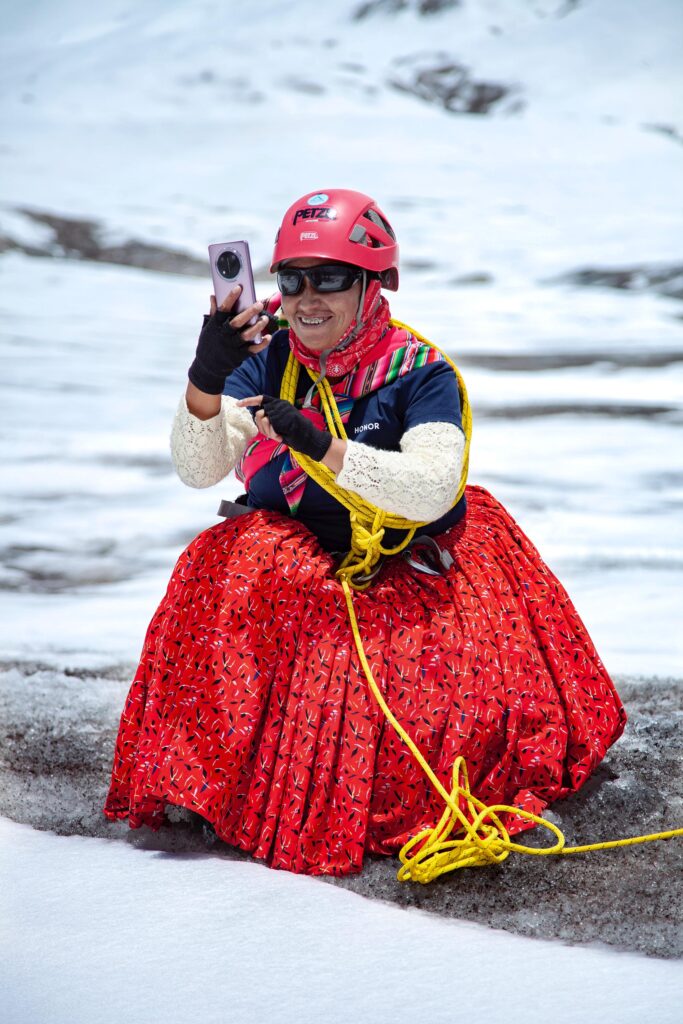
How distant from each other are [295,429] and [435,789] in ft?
1.77

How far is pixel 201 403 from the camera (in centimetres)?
169

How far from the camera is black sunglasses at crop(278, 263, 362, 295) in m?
1.64

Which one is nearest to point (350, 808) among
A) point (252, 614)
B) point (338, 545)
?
point (252, 614)

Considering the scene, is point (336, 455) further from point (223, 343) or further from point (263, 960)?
point (263, 960)

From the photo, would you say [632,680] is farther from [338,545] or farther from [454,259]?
[454,259]

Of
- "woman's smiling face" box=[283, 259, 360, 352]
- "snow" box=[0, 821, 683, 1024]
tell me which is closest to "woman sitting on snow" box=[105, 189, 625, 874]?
"woman's smiling face" box=[283, 259, 360, 352]

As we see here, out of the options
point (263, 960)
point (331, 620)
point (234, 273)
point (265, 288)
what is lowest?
point (263, 960)

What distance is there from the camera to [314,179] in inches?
316

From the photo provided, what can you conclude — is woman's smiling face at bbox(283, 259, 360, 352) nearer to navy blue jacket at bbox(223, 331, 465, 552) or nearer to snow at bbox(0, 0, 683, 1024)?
navy blue jacket at bbox(223, 331, 465, 552)

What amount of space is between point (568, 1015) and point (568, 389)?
177 inches

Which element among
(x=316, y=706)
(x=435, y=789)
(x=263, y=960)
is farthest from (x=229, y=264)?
(x=263, y=960)

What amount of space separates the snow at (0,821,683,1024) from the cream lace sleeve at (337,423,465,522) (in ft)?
1.68

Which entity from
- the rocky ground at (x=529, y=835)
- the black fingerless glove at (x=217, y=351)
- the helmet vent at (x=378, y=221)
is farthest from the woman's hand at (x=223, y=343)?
the rocky ground at (x=529, y=835)

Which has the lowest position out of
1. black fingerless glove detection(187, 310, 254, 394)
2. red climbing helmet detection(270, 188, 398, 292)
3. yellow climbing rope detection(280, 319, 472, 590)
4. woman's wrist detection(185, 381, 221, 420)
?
yellow climbing rope detection(280, 319, 472, 590)
